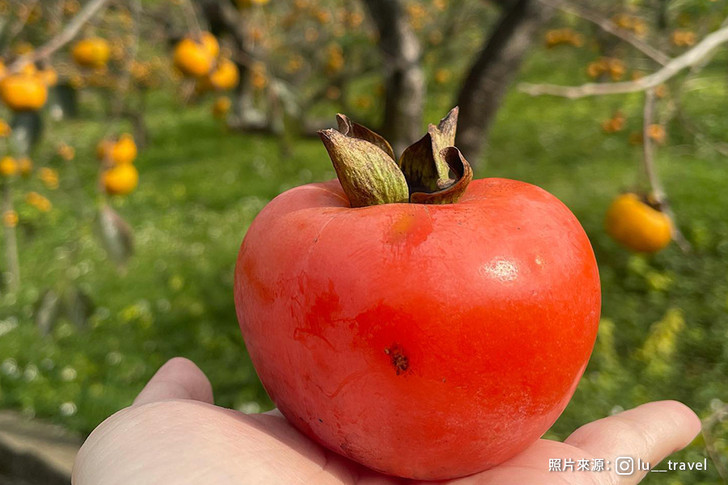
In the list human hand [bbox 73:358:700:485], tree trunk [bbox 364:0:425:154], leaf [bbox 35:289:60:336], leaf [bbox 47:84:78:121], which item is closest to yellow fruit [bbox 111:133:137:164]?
leaf [bbox 47:84:78:121]

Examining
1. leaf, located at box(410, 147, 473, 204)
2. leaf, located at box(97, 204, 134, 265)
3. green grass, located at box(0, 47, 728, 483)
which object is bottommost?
green grass, located at box(0, 47, 728, 483)

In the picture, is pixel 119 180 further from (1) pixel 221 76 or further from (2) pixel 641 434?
(2) pixel 641 434

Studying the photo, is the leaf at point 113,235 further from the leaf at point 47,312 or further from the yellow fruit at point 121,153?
the yellow fruit at point 121,153

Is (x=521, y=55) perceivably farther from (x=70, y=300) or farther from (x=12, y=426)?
(x=12, y=426)

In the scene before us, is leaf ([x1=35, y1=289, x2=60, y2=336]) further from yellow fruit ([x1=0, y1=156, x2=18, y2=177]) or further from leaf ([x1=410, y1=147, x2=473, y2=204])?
leaf ([x1=410, y1=147, x2=473, y2=204])

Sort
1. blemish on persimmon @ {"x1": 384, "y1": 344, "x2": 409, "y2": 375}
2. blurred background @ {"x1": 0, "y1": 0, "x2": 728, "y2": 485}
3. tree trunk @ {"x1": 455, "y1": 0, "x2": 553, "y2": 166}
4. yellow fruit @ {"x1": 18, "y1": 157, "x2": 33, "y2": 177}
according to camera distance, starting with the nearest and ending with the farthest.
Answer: blemish on persimmon @ {"x1": 384, "y1": 344, "x2": 409, "y2": 375} → blurred background @ {"x1": 0, "y1": 0, "x2": 728, "y2": 485} → yellow fruit @ {"x1": 18, "y1": 157, "x2": 33, "y2": 177} → tree trunk @ {"x1": 455, "y1": 0, "x2": 553, "y2": 166}

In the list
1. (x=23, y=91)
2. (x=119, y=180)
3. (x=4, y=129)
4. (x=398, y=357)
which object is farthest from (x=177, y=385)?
(x=4, y=129)

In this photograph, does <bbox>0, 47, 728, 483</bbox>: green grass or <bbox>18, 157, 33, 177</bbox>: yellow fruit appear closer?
<bbox>18, 157, 33, 177</bbox>: yellow fruit

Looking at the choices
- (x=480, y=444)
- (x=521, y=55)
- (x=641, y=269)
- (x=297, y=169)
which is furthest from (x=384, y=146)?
(x=297, y=169)
